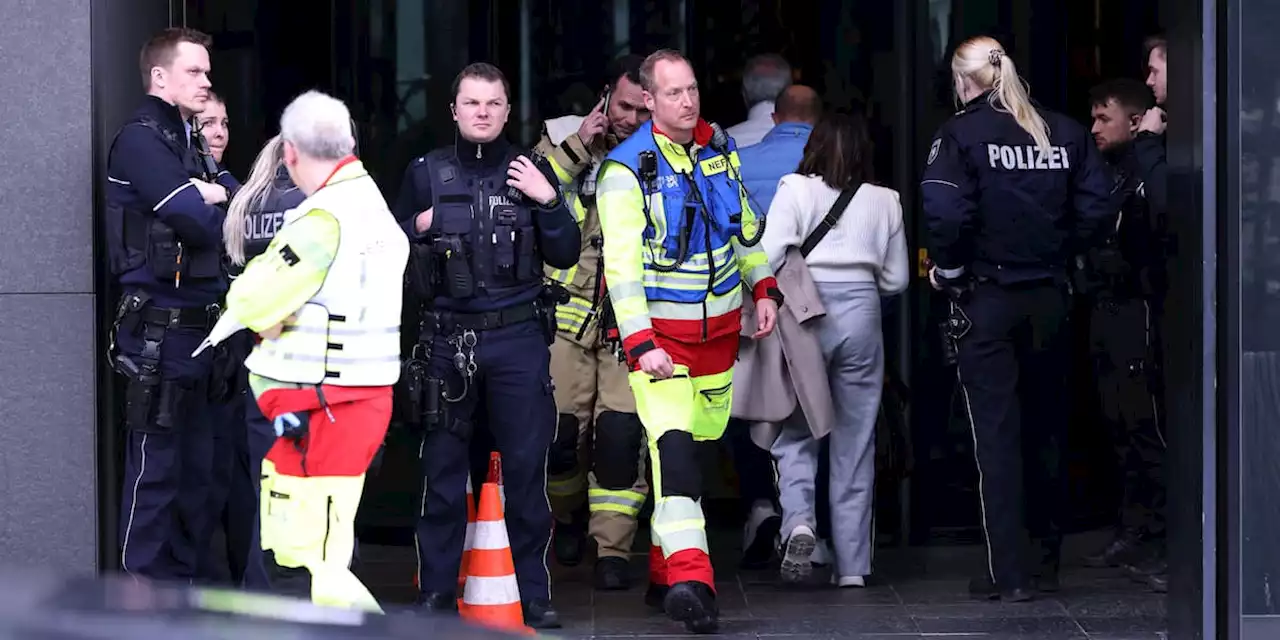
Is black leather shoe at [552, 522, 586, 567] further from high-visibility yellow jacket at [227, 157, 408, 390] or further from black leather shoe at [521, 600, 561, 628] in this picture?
Answer: high-visibility yellow jacket at [227, 157, 408, 390]

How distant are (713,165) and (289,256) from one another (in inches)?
74.8

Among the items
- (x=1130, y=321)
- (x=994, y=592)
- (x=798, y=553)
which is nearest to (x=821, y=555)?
(x=798, y=553)

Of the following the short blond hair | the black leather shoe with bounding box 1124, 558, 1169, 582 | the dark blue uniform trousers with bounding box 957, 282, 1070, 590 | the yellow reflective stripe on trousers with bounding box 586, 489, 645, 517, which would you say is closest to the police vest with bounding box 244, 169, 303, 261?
the short blond hair

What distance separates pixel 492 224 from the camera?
7.41m

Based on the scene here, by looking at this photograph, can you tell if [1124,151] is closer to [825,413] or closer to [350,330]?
[825,413]

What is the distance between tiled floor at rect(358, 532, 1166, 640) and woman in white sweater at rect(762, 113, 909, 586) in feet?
0.78

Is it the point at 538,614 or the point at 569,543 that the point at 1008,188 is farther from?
the point at 569,543

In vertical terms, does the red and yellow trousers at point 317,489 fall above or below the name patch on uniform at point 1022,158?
below

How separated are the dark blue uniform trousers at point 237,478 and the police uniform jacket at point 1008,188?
8.61 ft

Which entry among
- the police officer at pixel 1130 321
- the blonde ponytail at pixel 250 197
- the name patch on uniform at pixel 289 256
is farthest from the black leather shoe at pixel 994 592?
the name patch on uniform at pixel 289 256

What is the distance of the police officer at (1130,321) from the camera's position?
866cm

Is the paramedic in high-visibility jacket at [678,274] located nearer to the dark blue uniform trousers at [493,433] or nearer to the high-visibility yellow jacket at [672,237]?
the high-visibility yellow jacket at [672,237]

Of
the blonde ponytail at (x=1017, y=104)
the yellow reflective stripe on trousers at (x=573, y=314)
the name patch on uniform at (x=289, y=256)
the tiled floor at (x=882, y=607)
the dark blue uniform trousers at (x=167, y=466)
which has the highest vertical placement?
the blonde ponytail at (x=1017, y=104)

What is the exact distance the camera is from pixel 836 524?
856 cm
